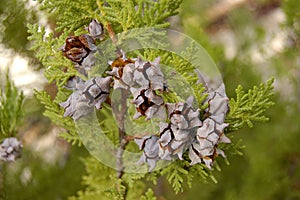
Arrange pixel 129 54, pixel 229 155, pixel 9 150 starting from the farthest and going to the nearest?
pixel 229 155 → pixel 9 150 → pixel 129 54

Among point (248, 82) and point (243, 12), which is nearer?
point (248, 82)

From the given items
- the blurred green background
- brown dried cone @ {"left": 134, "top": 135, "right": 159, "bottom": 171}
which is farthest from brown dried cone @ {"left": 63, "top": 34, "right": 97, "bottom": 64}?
the blurred green background

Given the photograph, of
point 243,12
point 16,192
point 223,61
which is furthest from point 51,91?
point 243,12

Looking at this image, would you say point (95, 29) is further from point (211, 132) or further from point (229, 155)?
point (229, 155)

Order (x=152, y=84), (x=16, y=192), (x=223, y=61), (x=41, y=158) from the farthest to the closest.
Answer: (x=41, y=158) → (x=223, y=61) → (x=16, y=192) → (x=152, y=84)

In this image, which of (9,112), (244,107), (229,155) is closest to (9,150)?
(9,112)

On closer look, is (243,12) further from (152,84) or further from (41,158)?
(152,84)

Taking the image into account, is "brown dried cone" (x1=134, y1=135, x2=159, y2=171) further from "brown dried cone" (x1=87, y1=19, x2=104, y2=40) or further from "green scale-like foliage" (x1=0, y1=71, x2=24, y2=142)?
"green scale-like foliage" (x1=0, y1=71, x2=24, y2=142)
